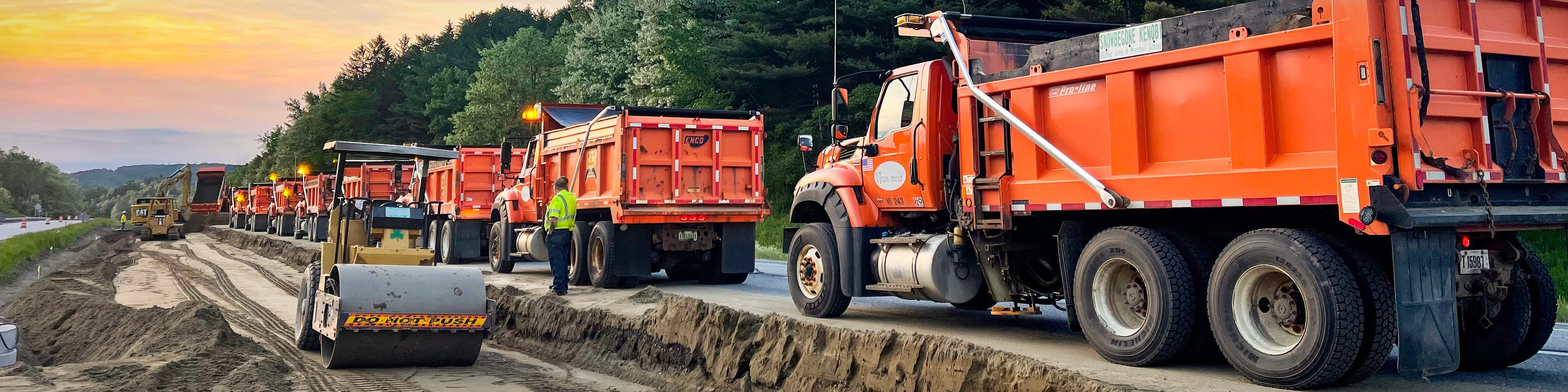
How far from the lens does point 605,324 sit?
9.66 m

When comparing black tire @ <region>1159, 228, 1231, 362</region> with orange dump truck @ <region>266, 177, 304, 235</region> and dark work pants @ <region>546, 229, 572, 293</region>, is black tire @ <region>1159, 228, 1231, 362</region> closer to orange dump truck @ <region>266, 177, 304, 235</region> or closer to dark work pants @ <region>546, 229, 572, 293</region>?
dark work pants @ <region>546, 229, 572, 293</region>

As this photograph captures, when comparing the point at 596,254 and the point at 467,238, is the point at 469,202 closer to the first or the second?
the point at 467,238

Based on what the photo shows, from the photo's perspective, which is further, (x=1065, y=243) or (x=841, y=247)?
(x=841, y=247)

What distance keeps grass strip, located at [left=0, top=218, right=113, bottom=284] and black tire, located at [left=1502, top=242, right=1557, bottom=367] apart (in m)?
22.3

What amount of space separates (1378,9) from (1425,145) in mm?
710

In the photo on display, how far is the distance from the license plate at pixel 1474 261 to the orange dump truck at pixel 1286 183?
0.01 metres

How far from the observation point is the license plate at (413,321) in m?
7.71

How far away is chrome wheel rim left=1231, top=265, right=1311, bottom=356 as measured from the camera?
570 centimetres

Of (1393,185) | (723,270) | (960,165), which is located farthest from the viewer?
(723,270)

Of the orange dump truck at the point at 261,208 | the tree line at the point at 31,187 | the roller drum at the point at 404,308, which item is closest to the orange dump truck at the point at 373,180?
the orange dump truck at the point at 261,208

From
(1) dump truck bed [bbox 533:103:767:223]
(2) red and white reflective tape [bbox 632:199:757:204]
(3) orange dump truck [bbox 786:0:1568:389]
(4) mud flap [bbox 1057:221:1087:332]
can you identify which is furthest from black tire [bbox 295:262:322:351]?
(4) mud flap [bbox 1057:221:1087:332]

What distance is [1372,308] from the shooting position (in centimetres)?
542

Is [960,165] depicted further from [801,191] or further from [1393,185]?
[1393,185]

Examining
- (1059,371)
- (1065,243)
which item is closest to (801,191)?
(1065,243)
